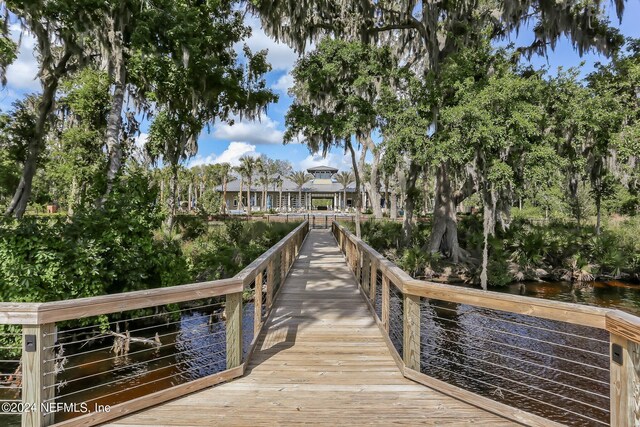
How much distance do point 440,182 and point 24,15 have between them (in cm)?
1499

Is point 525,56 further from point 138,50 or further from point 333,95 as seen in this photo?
point 138,50

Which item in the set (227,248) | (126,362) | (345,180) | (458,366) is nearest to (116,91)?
(227,248)

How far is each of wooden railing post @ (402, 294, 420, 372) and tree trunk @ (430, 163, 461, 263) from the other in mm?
13184

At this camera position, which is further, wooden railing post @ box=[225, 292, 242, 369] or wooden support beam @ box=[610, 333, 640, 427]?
wooden railing post @ box=[225, 292, 242, 369]

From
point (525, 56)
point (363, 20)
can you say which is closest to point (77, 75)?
point (363, 20)

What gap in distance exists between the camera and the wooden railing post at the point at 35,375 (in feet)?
7.61

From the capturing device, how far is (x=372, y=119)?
49.9 ft

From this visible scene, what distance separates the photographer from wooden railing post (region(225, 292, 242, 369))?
3.39 meters

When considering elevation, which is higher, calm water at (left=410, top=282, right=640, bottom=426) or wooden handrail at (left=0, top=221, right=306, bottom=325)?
wooden handrail at (left=0, top=221, right=306, bottom=325)

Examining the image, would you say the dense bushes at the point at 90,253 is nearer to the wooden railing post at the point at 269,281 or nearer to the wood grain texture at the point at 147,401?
the wooden railing post at the point at 269,281

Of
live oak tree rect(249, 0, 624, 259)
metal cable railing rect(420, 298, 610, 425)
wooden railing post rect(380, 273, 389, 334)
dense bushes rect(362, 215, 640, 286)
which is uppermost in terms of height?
live oak tree rect(249, 0, 624, 259)

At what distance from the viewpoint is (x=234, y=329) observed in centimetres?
340

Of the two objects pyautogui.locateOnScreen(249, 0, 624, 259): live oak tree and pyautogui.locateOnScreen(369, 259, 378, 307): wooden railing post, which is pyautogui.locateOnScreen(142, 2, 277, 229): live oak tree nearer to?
pyautogui.locateOnScreen(249, 0, 624, 259): live oak tree

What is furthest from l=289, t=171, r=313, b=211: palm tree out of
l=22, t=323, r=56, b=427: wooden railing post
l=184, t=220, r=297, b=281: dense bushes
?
l=22, t=323, r=56, b=427: wooden railing post
